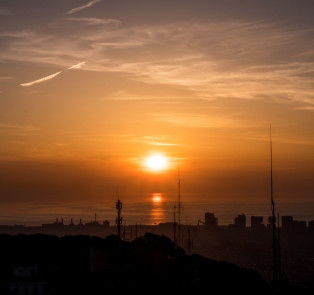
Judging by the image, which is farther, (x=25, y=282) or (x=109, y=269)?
(x=109, y=269)

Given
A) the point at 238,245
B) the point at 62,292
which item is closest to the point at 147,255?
the point at 62,292

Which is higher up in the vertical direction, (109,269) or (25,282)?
(109,269)

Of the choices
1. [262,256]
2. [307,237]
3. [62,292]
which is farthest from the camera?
[307,237]

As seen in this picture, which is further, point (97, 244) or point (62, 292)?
point (97, 244)

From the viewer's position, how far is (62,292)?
4606 cm

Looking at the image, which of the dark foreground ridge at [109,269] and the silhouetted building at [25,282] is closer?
the silhouetted building at [25,282]

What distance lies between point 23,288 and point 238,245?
128379 mm

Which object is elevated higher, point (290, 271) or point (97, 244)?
point (97, 244)

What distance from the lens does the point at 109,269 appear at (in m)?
51.9

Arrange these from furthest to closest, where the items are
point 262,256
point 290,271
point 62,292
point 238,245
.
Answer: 1. point 238,245
2. point 262,256
3. point 290,271
4. point 62,292

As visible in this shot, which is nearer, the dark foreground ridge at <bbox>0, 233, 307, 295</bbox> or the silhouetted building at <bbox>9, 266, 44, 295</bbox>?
the silhouetted building at <bbox>9, 266, 44, 295</bbox>

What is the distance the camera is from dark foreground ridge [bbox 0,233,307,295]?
4766 centimetres

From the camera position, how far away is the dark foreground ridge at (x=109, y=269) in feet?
156

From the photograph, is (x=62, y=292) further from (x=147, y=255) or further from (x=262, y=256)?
(x=262, y=256)
